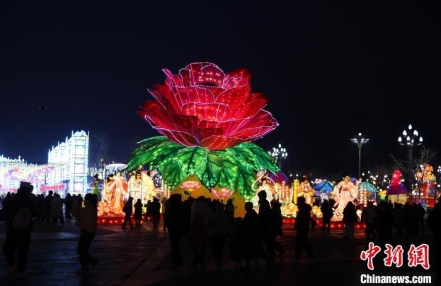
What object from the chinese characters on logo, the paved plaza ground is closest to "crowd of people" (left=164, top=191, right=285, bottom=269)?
the paved plaza ground

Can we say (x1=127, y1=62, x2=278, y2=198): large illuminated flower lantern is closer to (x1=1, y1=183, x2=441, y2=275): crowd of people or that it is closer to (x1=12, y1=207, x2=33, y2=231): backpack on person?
(x1=1, y1=183, x2=441, y2=275): crowd of people

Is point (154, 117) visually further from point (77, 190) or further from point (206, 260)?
point (77, 190)

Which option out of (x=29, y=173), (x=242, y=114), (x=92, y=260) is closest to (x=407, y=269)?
(x=92, y=260)

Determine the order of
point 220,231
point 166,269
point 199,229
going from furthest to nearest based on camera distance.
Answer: point 220,231
point 199,229
point 166,269

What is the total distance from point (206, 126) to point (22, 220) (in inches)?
987

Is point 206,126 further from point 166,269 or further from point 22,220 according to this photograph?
point 22,220

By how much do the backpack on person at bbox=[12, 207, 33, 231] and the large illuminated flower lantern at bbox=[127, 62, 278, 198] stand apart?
24091 millimetres

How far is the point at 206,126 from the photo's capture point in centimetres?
3938

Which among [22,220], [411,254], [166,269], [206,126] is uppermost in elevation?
[206,126]

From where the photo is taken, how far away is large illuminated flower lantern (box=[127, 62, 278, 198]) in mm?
40031

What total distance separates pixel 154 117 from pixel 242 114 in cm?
468

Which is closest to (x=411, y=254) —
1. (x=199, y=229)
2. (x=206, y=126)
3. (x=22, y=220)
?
(x=199, y=229)

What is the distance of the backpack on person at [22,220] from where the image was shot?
14.6 metres

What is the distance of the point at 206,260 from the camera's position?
62.7 feet
